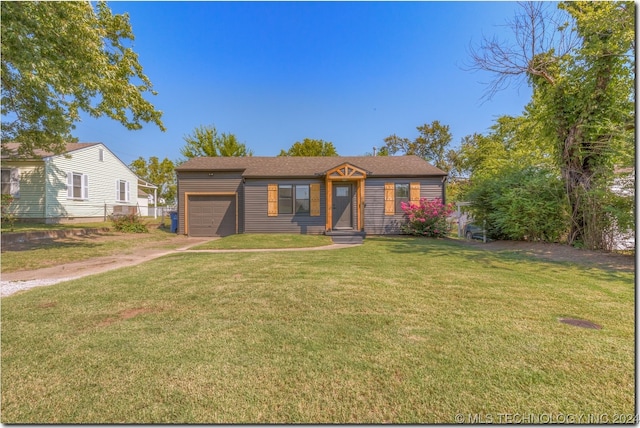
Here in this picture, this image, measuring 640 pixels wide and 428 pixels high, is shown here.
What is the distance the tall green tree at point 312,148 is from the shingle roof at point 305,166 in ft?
47.7

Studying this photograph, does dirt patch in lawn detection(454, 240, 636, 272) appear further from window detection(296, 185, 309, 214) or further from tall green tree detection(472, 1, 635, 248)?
window detection(296, 185, 309, 214)

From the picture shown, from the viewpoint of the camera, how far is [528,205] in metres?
9.00

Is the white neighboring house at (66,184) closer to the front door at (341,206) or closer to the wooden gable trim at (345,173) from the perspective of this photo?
the wooden gable trim at (345,173)

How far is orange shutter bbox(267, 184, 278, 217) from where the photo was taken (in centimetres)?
1291

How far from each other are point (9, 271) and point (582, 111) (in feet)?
51.0

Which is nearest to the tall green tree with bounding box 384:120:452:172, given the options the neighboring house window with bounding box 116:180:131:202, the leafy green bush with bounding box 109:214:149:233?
the leafy green bush with bounding box 109:214:149:233

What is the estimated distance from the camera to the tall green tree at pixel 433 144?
28547 mm

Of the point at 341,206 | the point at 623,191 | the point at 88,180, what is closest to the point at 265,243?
the point at 341,206

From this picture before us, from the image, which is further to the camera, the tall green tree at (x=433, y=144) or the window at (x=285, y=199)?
the tall green tree at (x=433, y=144)

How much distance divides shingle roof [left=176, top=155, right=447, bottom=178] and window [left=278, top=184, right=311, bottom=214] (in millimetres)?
625

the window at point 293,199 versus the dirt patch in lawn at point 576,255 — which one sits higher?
the window at point 293,199

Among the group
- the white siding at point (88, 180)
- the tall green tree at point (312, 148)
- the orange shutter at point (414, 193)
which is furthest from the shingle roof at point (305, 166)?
the tall green tree at point (312, 148)

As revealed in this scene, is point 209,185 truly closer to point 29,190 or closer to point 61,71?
point 61,71

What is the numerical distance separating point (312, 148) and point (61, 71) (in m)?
23.9
